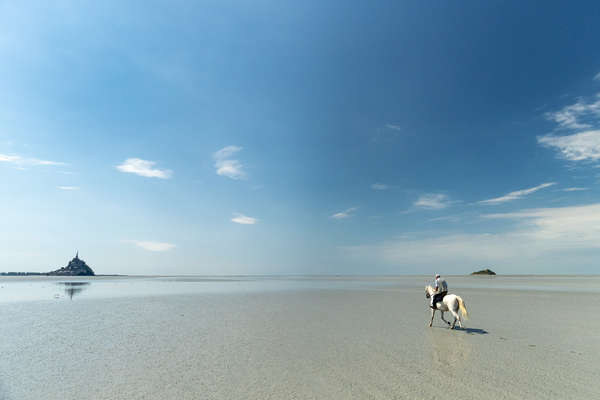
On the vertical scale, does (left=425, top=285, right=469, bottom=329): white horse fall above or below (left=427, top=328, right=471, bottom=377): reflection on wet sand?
above

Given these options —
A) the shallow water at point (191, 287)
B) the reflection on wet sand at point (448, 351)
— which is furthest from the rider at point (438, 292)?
the shallow water at point (191, 287)

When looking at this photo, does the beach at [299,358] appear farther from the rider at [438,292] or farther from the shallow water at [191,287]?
the shallow water at [191,287]

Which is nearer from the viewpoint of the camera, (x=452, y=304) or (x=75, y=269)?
(x=452, y=304)

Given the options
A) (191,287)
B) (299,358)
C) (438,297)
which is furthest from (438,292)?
(191,287)

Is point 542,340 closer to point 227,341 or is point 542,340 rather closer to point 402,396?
point 402,396

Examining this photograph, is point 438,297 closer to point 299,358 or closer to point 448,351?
point 448,351

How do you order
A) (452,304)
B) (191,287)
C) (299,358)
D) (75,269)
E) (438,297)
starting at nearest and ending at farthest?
(299,358), (452,304), (438,297), (191,287), (75,269)

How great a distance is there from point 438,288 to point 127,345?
1377 centimetres

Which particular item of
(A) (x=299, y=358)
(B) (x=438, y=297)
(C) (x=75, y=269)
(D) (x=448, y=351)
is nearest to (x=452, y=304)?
(B) (x=438, y=297)

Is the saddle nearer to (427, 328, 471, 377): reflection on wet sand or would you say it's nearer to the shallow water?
(427, 328, 471, 377): reflection on wet sand

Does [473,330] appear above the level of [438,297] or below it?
below

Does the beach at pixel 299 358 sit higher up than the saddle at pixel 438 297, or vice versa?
the saddle at pixel 438 297

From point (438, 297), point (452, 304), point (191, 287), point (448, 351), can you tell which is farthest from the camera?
point (191, 287)

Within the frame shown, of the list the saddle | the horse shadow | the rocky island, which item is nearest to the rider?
the saddle
